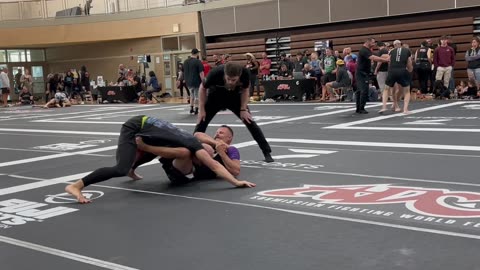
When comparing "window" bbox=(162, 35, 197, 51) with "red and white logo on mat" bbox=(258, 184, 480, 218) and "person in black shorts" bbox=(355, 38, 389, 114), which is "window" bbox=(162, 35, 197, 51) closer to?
"person in black shorts" bbox=(355, 38, 389, 114)

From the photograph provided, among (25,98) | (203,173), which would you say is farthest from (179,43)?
(203,173)

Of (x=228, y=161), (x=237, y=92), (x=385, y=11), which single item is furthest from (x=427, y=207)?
(x=385, y=11)

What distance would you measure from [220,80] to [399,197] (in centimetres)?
276

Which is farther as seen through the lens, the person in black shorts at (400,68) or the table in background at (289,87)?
the table in background at (289,87)

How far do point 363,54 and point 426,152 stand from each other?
578 centimetres

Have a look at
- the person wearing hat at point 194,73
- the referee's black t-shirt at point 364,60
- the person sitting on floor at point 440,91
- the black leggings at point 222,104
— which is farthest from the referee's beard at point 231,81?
the person sitting on floor at point 440,91

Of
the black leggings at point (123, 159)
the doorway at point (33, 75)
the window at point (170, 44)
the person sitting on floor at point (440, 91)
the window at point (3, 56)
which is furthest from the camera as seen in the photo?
the doorway at point (33, 75)

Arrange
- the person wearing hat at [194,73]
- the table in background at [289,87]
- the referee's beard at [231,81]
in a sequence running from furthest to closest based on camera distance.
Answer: the table in background at [289,87], the person wearing hat at [194,73], the referee's beard at [231,81]

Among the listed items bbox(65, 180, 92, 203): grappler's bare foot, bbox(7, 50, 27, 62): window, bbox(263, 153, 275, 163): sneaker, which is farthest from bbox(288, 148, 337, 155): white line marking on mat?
bbox(7, 50, 27, 62): window

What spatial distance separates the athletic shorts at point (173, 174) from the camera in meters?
6.38

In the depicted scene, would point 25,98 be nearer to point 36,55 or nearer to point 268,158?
point 36,55

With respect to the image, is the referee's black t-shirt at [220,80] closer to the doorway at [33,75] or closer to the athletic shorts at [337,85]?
the athletic shorts at [337,85]

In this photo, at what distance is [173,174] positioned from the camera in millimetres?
6422

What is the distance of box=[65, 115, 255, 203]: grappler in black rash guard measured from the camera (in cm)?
586
